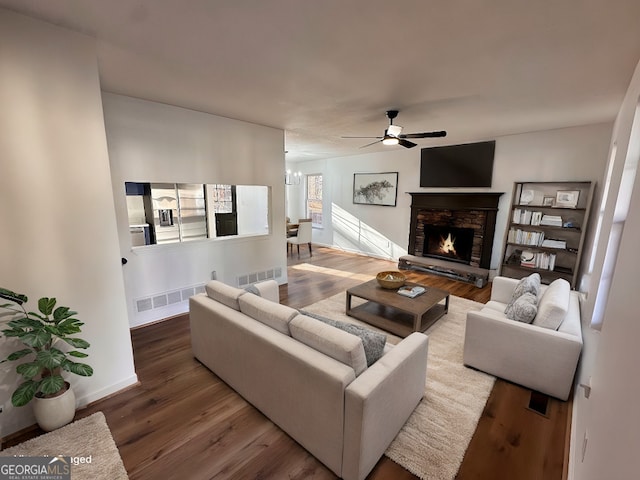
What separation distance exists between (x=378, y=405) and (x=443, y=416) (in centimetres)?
87

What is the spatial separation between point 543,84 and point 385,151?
3983 mm

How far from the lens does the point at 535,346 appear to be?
86.9 inches

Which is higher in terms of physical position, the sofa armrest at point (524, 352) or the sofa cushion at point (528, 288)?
the sofa cushion at point (528, 288)

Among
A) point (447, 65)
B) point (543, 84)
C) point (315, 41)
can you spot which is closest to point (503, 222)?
point (543, 84)

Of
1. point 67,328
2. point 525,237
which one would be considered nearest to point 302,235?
point 525,237

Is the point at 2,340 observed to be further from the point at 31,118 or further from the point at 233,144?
the point at 233,144

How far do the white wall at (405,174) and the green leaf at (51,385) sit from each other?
585cm

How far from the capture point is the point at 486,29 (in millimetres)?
1707

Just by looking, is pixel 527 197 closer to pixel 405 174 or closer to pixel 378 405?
pixel 405 174

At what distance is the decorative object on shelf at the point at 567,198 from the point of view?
3.99 meters

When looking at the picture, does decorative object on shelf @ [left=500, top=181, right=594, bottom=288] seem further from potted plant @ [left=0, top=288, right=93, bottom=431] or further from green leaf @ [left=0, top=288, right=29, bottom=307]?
Answer: green leaf @ [left=0, top=288, right=29, bottom=307]

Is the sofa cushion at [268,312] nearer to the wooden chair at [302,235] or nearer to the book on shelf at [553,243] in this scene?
the book on shelf at [553,243]

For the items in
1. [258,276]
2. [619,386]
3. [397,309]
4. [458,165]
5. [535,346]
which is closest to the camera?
[619,386]

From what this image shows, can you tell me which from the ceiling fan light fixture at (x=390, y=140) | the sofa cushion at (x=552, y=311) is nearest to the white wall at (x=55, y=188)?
the ceiling fan light fixture at (x=390, y=140)
